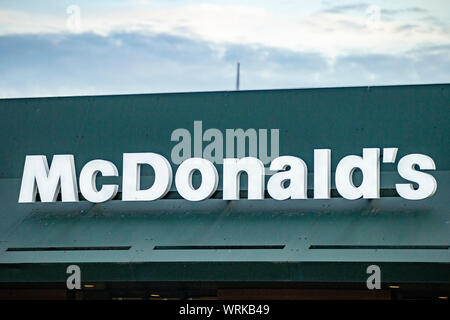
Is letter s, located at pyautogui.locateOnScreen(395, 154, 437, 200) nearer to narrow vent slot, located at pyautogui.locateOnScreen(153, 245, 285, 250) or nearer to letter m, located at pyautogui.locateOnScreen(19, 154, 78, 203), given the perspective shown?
narrow vent slot, located at pyautogui.locateOnScreen(153, 245, 285, 250)

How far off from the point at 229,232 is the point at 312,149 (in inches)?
83.4

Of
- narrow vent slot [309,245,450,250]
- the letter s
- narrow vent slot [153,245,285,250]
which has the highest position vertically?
the letter s

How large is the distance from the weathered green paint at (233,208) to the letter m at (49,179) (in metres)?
0.40

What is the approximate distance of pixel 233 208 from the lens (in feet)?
50.0

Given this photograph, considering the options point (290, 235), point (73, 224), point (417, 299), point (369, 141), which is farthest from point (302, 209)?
point (73, 224)

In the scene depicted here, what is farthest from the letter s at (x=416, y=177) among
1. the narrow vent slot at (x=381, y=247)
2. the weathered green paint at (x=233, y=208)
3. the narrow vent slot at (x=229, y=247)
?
the narrow vent slot at (x=229, y=247)

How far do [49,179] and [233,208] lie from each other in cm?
323

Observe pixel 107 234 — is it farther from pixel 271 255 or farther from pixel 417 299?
pixel 417 299

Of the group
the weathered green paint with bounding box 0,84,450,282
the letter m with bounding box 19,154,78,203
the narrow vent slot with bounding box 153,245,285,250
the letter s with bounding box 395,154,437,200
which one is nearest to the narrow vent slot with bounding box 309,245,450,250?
the weathered green paint with bounding box 0,84,450,282

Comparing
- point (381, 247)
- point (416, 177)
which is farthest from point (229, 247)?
point (416, 177)

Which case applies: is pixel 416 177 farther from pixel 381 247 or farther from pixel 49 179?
pixel 49 179

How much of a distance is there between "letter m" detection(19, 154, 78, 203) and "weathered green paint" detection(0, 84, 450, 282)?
0.40 m

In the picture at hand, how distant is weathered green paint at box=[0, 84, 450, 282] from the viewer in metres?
14.1

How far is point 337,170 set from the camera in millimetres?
14852
